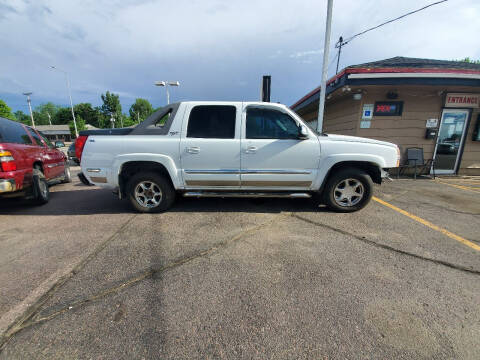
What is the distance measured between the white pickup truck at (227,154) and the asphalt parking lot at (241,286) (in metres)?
0.57

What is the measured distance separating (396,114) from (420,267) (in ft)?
22.4

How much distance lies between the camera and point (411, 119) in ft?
22.8

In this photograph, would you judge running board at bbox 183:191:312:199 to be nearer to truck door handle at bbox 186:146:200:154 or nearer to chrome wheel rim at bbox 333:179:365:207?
chrome wheel rim at bbox 333:179:365:207

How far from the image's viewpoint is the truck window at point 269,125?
3330mm

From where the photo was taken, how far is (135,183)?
3430 mm

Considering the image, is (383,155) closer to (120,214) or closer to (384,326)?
(384,326)

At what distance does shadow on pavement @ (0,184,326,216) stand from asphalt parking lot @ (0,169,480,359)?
282 millimetres

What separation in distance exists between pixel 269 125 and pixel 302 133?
572mm

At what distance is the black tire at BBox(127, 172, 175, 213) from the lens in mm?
3426

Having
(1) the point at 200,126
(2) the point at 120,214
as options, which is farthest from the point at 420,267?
(2) the point at 120,214

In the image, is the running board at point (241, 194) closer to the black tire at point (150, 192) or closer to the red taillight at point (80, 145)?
the black tire at point (150, 192)

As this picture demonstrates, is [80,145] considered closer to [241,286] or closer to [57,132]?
[241,286]

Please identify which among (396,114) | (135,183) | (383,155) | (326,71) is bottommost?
(135,183)

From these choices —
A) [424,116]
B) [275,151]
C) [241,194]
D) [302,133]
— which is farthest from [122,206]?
[424,116]
